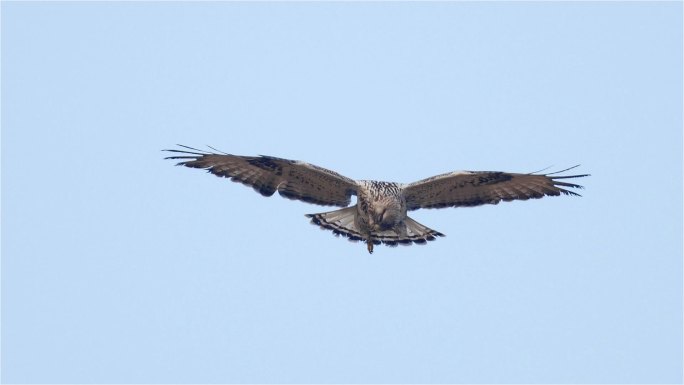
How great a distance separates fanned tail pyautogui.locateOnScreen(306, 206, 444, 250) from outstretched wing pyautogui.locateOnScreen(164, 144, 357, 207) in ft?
0.70

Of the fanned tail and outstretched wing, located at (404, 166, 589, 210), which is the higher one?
outstretched wing, located at (404, 166, 589, 210)

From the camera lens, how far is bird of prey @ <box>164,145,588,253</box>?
67.6 ft

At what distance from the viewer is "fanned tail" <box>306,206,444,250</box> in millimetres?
20969

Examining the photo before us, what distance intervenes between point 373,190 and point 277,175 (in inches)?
45.5

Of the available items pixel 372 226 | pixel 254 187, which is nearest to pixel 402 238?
pixel 372 226

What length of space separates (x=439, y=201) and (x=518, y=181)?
99 cm

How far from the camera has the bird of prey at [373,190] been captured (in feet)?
67.6

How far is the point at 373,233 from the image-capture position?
68.6 ft

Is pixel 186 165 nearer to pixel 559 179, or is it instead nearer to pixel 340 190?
pixel 340 190

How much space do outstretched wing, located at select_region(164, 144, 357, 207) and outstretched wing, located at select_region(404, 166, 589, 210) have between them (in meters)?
0.82

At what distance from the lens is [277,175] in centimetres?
2089

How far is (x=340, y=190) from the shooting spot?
69.2ft

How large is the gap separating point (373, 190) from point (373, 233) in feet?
1.85

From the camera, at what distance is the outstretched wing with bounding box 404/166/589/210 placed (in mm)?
20625
